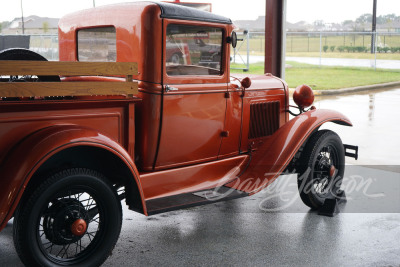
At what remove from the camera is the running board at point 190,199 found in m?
3.34

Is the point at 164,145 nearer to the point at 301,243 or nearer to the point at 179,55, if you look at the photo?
the point at 179,55

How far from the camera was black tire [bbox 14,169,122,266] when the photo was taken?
2732mm

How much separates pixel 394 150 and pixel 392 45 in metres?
18.5

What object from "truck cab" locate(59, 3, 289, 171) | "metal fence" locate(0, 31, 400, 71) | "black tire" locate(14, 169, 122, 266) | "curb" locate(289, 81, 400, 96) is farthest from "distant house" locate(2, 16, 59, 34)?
"black tire" locate(14, 169, 122, 266)

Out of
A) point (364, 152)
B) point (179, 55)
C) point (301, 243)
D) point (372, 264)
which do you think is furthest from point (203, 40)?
point (364, 152)

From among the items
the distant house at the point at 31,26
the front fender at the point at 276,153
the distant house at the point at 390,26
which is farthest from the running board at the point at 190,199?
the distant house at the point at 390,26

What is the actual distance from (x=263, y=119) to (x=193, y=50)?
113 cm

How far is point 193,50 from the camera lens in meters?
3.68

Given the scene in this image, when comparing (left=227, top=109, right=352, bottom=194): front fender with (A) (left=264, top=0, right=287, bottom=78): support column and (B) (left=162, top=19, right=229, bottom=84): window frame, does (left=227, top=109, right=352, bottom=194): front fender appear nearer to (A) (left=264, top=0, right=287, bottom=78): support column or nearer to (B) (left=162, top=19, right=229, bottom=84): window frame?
(B) (left=162, top=19, right=229, bottom=84): window frame

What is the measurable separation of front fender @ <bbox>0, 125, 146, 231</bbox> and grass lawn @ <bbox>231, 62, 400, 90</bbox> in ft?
39.6

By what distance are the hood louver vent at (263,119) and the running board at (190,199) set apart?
737mm

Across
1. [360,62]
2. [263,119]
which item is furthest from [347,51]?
[263,119]

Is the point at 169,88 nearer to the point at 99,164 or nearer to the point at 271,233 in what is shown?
the point at 99,164

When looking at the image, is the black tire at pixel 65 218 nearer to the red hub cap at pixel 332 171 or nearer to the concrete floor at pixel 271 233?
the concrete floor at pixel 271 233
